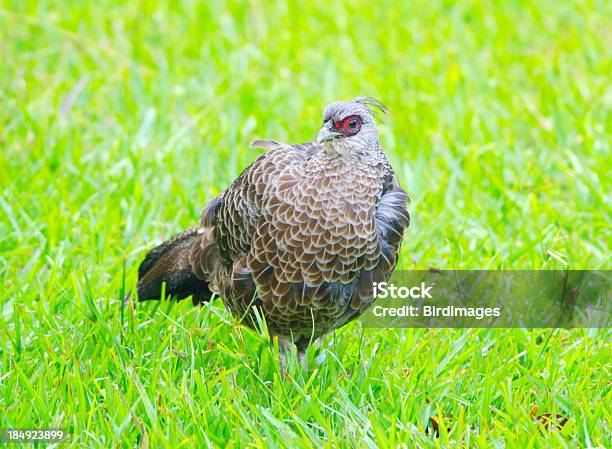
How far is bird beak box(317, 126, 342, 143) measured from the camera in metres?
3.69

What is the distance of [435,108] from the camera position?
259 inches

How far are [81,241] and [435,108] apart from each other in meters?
2.87

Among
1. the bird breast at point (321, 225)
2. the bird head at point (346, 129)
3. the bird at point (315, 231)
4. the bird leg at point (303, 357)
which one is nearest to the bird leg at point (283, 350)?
the bird at point (315, 231)

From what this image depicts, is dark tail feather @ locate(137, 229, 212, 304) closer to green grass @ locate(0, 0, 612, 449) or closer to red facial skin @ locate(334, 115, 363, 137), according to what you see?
green grass @ locate(0, 0, 612, 449)

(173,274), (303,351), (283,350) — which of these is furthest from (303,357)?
(173,274)

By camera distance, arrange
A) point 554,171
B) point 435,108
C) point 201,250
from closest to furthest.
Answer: point 201,250
point 554,171
point 435,108

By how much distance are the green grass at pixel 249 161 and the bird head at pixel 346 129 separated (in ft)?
2.93

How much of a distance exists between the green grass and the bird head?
893 millimetres

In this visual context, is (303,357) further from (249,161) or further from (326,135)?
(249,161)

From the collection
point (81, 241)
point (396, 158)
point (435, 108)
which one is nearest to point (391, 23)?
point (435, 108)

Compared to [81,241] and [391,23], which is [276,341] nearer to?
[81,241]

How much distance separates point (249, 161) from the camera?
5953 mm

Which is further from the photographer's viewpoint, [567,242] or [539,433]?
[567,242]

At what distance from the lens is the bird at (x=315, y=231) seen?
3707mm
